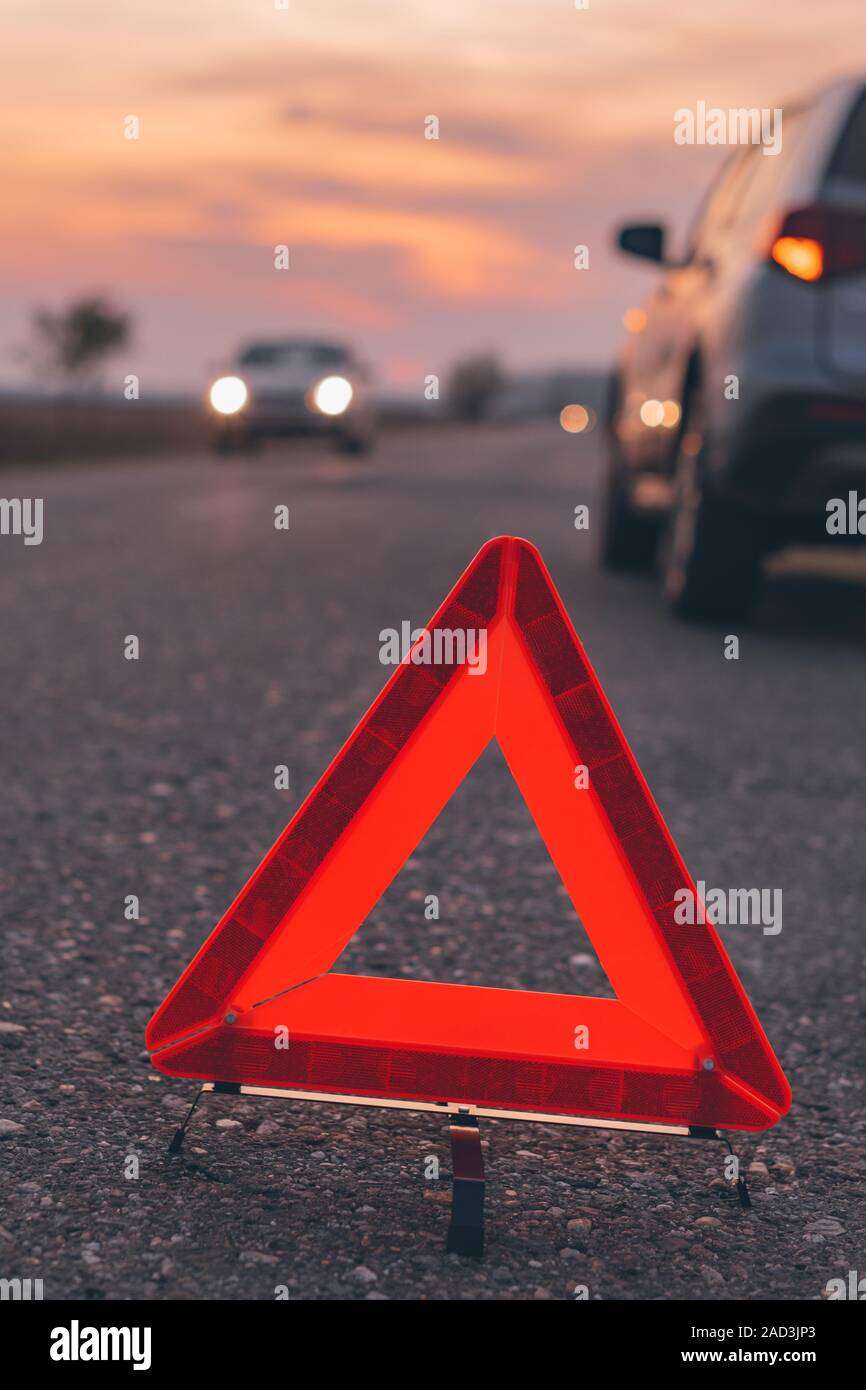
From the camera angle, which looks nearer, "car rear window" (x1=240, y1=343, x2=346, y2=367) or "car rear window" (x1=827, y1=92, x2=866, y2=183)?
"car rear window" (x1=827, y1=92, x2=866, y2=183)

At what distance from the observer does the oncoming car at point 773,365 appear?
234 inches

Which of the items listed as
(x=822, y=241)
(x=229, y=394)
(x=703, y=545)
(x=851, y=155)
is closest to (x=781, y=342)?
(x=822, y=241)

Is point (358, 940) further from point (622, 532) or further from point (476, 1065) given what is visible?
point (622, 532)

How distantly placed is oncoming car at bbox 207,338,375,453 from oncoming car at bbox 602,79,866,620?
13.2 m

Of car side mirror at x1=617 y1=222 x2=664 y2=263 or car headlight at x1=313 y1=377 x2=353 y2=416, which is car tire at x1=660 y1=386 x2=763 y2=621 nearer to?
car side mirror at x1=617 y1=222 x2=664 y2=263

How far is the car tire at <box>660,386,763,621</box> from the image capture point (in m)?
6.65

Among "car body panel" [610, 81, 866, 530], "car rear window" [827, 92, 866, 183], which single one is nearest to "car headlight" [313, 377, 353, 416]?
"car body panel" [610, 81, 866, 530]

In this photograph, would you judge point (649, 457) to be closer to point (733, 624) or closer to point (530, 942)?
point (733, 624)

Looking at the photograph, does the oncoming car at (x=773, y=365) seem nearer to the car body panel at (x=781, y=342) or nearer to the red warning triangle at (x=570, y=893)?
the car body panel at (x=781, y=342)

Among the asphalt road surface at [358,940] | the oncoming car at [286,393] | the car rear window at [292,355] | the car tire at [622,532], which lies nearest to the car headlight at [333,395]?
the oncoming car at [286,393]

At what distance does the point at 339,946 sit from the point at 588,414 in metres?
70.4

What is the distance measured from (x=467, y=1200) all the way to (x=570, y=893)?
1.43 feet

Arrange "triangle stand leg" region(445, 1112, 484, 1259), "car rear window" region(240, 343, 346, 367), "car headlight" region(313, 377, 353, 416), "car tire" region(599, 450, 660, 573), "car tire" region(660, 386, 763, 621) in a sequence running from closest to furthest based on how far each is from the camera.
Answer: "triangle stand leg" region(445, 1112, 484, 1259)
"car tire" region(660, 386, 763, 621)
"car tire" region(599, 450, 660, 573)
"car headlight" region(313, 377, 353, 416)
"car rear window" region(240, 343, 346, 367)

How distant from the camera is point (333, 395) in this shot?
2067 centimetres
